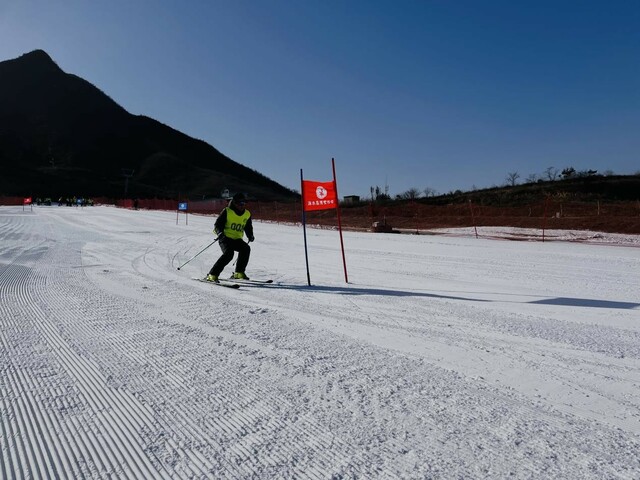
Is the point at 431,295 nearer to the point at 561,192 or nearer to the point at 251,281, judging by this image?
the point at 251,281

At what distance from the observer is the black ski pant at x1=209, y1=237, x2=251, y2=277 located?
24.8 feet

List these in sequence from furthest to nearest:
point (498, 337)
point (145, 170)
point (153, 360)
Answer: point (145, 170) < point (498, 337) < point (153, 360)

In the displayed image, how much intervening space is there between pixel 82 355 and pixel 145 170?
Answer: 178572mm

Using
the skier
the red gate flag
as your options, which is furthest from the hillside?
the skier

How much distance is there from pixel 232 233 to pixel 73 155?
18268 centimetres

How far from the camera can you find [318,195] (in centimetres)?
771

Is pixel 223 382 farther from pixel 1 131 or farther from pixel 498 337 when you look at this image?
pixel 1 131

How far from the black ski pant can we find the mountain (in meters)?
127

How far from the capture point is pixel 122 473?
2.06m

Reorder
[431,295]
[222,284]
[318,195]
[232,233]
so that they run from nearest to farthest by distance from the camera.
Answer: [431,295]
[222,284]
[318,195]
[232,233]

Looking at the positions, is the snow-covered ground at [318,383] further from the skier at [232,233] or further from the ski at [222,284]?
the skier at [232,233]

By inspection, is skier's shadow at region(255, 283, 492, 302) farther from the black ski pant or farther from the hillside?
the hillside

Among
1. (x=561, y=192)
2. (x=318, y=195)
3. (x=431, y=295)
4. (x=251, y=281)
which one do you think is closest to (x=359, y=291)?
(x=431, y=295)

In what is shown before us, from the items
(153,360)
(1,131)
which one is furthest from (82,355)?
(1,131)
